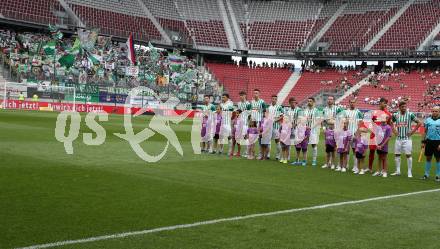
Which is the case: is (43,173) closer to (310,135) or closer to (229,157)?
(229,157)

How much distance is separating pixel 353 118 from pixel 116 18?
48.2 metres

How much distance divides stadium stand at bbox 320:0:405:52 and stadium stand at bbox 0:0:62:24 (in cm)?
3077

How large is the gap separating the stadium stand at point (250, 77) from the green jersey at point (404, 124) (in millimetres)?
43667

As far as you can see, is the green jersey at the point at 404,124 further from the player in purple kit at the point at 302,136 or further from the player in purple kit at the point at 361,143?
the player in purple kit at the point at 302,136

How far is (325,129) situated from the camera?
14617 mm

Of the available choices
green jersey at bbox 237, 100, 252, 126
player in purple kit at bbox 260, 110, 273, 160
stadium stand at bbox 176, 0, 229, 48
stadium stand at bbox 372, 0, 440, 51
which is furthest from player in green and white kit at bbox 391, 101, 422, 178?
stadium stand at bbox 176, 0, 229, 48

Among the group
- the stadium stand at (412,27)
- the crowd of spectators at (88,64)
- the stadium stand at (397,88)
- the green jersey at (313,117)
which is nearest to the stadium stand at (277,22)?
the stadium stand at (412,27)

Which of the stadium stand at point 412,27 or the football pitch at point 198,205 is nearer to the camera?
the football pitch at point 198,205

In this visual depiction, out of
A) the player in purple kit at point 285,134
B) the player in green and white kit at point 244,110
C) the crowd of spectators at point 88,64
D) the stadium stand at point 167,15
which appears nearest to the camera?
the player in purple kit at point 285,134

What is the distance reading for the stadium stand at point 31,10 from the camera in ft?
161

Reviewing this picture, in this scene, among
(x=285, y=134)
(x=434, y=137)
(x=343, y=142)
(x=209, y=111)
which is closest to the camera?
(x=434, y=137)

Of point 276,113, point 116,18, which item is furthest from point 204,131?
point 116,18

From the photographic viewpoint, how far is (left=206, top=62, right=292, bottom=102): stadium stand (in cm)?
5878

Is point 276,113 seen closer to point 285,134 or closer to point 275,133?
point 275,133
